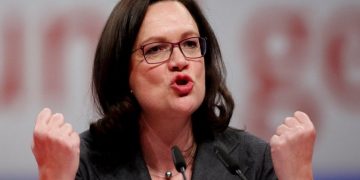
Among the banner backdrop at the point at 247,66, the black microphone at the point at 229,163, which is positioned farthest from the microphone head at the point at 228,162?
the banner backdrop at the point at 247,66

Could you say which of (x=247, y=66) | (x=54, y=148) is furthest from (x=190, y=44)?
(x=247, y=66)

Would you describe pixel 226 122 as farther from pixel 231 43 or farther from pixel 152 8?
pixel 231 43

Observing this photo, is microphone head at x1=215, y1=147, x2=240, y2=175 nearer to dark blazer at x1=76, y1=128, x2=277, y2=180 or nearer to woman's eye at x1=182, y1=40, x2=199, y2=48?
dark blazer at x1=76, y1=128, x2=277, y2=180

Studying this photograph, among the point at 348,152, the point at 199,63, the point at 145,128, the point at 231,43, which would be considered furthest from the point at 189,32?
the point at 348,152

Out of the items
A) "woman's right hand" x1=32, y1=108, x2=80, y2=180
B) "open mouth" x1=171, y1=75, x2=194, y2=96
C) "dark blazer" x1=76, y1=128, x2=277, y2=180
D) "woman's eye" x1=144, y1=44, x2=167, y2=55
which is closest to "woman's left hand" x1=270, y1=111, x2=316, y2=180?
"dark blazer" x1=76, y1=128, x2=277, y2=180

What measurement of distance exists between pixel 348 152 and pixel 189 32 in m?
1.07

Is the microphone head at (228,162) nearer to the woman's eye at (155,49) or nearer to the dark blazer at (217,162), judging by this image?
the dark blazer at (217,162)

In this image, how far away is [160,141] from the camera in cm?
179

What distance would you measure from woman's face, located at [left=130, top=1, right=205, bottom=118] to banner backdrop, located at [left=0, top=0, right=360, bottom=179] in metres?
0.51

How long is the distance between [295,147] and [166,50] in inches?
15.0

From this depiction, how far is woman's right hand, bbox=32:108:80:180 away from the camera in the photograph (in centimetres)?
157

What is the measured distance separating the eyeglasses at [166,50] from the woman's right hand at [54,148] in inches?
10.5

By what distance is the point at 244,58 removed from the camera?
7.80ft

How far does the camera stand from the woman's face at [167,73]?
166 cm
